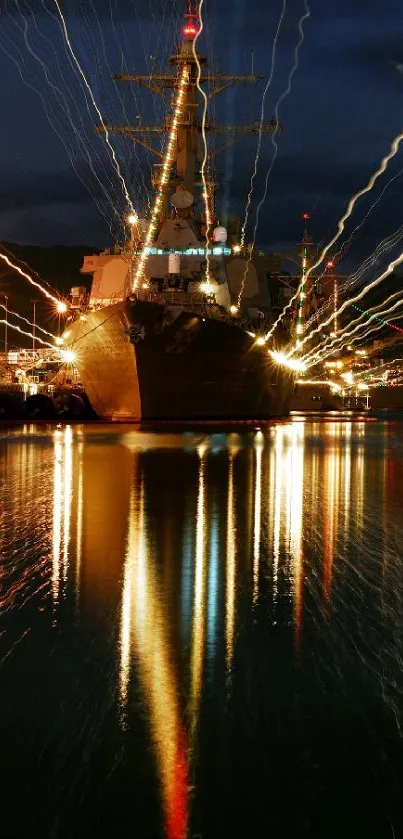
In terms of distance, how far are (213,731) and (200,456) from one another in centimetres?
1909

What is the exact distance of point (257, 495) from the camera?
1566 centimetres

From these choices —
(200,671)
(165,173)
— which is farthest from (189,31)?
(200,671)

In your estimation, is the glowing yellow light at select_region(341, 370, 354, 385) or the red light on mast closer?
the red light on mast

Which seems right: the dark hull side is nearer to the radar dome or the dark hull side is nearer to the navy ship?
the navy ship

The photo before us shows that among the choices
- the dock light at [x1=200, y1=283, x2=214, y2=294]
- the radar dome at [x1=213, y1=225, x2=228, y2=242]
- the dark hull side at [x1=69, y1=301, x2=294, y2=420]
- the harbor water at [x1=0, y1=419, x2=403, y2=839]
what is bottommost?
the harbor water at [x1=0, y1=419, x2=403, y2=839]

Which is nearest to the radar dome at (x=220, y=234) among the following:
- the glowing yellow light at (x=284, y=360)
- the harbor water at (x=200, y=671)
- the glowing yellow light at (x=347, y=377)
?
the glowing yellow light at (x=284, y=360)

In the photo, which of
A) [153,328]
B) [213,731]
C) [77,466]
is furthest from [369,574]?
[153,328]

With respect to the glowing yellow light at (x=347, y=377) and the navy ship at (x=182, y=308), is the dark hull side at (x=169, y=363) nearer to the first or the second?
the navy ship at (x=182, y=308)

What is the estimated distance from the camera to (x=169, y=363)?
139ft

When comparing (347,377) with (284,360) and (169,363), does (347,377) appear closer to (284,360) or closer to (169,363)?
(284,360)

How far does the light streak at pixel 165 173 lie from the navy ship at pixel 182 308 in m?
0.09

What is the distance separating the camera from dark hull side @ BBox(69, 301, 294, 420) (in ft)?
137

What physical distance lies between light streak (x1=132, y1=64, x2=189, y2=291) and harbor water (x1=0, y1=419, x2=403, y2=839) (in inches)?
1285

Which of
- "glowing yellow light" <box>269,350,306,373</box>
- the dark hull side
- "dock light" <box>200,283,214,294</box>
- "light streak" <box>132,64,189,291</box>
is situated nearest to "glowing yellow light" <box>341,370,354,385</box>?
"glowing yellow light" <box>269,350,306,373</box>
